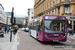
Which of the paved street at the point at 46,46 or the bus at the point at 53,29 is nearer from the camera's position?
the paved street at the point at 46,46

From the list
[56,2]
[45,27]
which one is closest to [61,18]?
[45,27]

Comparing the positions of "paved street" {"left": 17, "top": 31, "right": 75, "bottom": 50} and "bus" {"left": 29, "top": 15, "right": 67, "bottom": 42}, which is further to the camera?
"bus" {"left": 29, "top": 15, "right": 67, "bottom": 42}

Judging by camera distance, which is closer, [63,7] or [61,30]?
[61,30]

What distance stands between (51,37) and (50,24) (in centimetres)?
121

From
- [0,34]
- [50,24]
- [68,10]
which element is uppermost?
[68,10]

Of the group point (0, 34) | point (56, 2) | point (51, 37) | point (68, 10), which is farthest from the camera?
point (56, 2)

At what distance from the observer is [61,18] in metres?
12.8

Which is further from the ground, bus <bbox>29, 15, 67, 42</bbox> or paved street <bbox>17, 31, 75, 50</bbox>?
bus <bbox>29, 15, 67, 42</bbox>

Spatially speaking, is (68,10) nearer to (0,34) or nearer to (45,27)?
(0,34)

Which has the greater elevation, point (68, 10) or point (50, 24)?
point (68, 10)

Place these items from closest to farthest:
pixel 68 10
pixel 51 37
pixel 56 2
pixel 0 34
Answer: pixel 51 37, pixel 0 34, pixel 68 10, pixel 56 2

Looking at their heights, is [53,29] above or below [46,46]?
above

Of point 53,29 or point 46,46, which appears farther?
point 53,29

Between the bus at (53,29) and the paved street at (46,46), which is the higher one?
the bus at (53,29)
